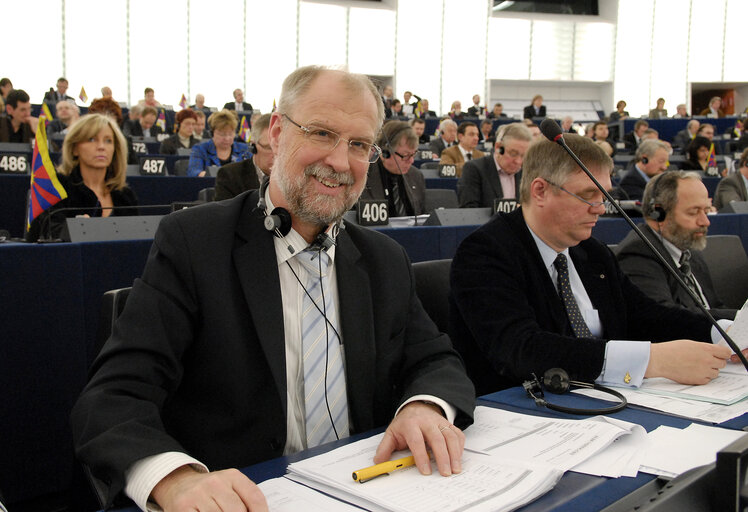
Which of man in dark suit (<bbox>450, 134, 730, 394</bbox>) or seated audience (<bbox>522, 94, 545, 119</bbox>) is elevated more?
seated audience (<bbox>522, 94, 545, 119</bbox>)

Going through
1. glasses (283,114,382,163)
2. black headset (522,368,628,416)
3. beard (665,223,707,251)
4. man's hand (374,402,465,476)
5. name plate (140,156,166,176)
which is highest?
name plate (140,156,166,176)

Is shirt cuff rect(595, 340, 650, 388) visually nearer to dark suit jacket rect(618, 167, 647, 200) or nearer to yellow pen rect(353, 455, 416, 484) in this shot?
yellow pen rect(353, 455, 416, 484)

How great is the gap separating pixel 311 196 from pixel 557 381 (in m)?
0.65

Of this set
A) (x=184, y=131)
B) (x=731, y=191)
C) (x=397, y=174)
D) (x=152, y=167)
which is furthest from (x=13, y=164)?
(x=731, y=191)

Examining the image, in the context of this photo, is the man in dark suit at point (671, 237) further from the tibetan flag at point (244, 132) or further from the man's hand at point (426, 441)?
the tibetan flag at point (244, 132)

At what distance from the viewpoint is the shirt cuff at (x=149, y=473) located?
865 millimetres

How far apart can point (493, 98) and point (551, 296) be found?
18.5m

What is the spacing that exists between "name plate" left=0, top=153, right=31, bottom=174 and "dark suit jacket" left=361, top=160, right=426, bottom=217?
2.71 meters

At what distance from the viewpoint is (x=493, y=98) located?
1945cm

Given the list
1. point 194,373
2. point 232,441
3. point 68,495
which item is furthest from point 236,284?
point 68,495

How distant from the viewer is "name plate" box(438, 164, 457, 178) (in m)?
6.83

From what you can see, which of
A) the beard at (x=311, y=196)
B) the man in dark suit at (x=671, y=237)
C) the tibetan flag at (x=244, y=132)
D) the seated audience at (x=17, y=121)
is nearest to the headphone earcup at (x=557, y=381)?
the beard at (x=311, y=196)

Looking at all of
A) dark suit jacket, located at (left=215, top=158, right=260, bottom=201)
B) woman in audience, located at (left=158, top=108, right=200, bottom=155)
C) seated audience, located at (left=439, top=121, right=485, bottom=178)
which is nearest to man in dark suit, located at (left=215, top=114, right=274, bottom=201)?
dark suit jacket, located at (left=215, top=158, right=260, bottom=201)

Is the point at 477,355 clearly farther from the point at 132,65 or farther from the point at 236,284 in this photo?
the point at 132,65
